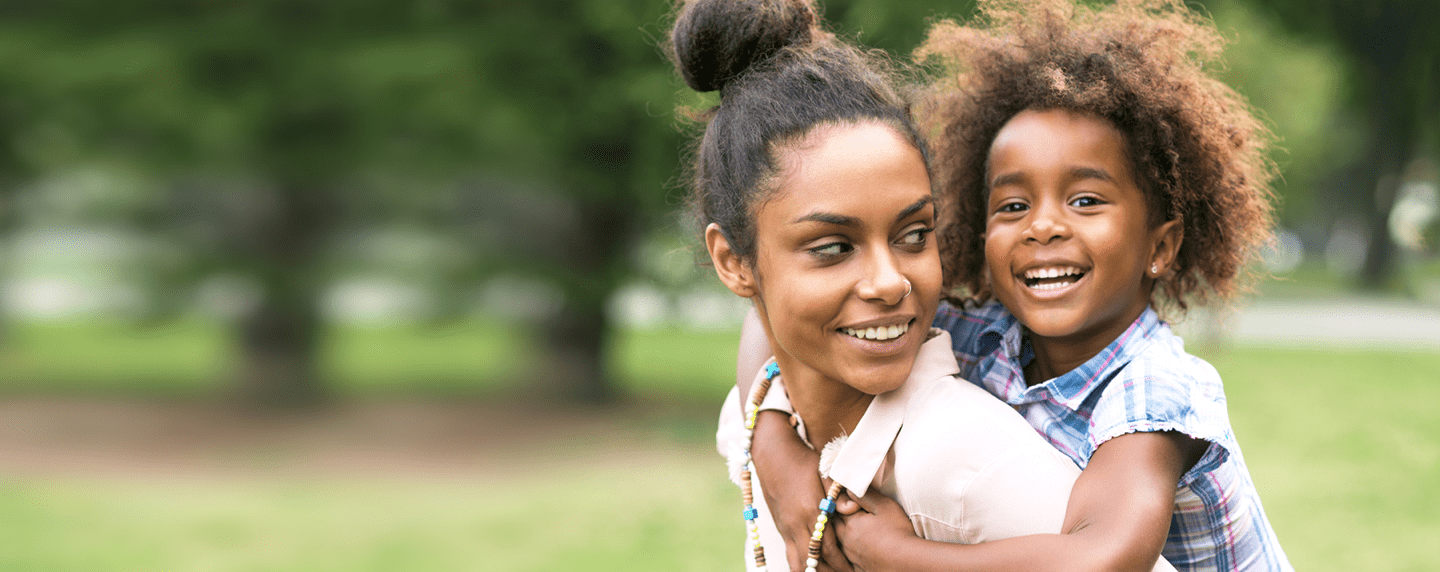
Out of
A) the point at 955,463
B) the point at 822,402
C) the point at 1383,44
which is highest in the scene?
the point at 1383,44

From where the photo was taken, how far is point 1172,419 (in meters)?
2.03

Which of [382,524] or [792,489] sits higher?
[382,524]

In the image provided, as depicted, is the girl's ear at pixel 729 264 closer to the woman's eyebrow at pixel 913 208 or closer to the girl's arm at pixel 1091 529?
the woman's eyebrow at pixel 913 208

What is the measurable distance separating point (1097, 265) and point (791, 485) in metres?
0.86

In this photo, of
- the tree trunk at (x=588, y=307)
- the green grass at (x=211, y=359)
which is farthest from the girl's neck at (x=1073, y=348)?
the tree trunk at (x=588, y=307)

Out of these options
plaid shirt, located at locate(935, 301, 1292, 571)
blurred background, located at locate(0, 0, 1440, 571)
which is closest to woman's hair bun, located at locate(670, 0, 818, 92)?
plaid shirt, located at locate(935, 301, 1292, 571)

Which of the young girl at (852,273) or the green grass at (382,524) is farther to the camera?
the green grass at (382,524)

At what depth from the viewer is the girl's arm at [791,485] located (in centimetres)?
213

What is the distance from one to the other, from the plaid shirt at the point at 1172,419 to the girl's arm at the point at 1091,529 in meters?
0.06

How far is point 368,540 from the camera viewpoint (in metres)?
7.17

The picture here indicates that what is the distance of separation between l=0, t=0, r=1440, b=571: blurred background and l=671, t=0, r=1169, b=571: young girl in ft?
9.56

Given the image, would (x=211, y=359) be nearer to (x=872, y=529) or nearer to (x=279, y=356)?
(x=279, y=356)

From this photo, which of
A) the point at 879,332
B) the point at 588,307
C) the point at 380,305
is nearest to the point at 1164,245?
the point at 879,332

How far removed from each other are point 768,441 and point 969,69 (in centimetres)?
116
